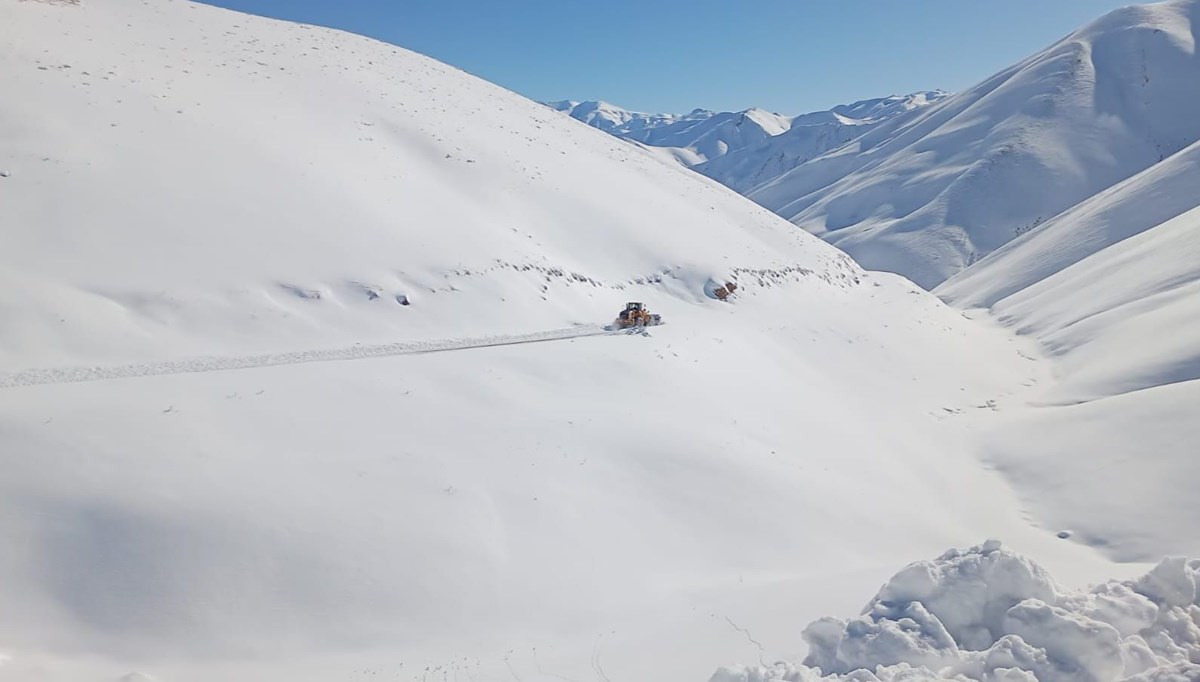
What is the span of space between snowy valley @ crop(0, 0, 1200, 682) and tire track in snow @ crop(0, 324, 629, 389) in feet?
0.55

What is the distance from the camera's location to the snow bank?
7.14 metres

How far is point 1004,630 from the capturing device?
794 cm

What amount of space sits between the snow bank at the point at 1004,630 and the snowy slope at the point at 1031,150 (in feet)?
421

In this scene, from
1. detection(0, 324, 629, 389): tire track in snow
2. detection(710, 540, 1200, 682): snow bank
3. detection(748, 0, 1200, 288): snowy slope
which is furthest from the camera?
detection(748, 0, 1200, 288): snowy slope

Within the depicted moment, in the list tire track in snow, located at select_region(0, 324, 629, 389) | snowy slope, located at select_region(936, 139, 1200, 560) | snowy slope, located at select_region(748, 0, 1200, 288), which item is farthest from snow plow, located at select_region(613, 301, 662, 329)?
snowy slope, located at select_region(748, 0, 1200, 288)

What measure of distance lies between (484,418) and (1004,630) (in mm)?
12187

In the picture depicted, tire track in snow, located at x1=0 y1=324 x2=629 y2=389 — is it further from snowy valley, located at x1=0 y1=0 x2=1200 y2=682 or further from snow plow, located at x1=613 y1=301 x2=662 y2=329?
snow plow, located at x1=613 y1=301 x2=662 y2=329

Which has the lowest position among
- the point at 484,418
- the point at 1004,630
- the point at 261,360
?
the point at 261,360

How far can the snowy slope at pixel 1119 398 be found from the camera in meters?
17.2

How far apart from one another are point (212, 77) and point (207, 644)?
34.6 metres

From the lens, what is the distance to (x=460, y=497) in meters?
13.9

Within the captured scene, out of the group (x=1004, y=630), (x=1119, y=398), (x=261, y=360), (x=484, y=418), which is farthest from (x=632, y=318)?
(x=1004, y=630)

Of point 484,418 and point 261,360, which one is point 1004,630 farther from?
point 261,360

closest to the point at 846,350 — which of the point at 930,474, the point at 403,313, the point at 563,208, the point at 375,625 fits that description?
the point at 930,474
